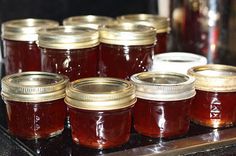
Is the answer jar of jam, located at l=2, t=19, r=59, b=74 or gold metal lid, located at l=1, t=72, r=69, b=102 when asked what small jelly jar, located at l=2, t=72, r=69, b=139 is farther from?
jar of jam, located at l=2, t=19, r=59, b=74

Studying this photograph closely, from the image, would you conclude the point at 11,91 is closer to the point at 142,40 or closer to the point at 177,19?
the point at 142,40

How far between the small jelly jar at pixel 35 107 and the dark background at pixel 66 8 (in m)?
0.38

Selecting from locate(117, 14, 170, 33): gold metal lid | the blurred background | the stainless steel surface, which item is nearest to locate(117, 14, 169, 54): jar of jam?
locate(117, 14, 170, 33): gold metal lid

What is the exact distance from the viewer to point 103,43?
0.69 meters

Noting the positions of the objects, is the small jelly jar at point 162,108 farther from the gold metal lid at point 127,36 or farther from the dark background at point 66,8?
the dark background at point 66,8

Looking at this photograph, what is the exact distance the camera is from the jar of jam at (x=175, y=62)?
2.33 ft

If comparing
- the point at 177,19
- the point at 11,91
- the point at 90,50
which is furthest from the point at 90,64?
the point at 177,19

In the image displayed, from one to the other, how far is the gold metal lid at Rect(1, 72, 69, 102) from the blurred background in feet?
1.25

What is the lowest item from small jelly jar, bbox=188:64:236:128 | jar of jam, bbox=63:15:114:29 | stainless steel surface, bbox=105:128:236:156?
stainless steel surface, bbox=105:128:236:156

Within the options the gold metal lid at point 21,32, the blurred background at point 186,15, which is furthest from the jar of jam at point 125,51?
the blurred background at point 186,15

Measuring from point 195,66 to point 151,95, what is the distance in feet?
0.41

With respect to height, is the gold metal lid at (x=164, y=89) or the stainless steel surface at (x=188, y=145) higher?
the gold metal lid at (x=164, y=89)

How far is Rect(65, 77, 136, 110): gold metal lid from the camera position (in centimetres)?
56

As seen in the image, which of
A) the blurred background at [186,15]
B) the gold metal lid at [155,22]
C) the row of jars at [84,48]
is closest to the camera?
the row of jars at [84,48]
